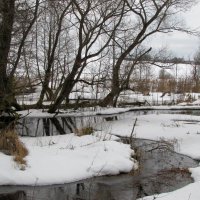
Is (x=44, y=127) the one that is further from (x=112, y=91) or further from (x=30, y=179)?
(x=30, y=179)

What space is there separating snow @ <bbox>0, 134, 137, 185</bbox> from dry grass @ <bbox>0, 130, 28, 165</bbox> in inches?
5.4

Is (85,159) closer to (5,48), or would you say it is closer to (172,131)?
(172,131)

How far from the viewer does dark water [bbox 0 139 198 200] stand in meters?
7.74

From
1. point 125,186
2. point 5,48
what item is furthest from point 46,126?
point 125,186

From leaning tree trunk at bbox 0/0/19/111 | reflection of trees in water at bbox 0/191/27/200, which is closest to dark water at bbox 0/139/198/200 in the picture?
reflection of trees in water at bbox 0/191/27/200

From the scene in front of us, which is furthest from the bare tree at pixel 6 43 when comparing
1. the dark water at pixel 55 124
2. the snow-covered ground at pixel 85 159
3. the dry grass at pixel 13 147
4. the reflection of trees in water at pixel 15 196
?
the reflection of trees in water at pixel 15 196

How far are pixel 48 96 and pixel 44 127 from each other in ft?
19.5

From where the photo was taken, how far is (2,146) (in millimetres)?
9914

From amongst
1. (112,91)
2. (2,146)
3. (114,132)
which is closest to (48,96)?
(112,91)

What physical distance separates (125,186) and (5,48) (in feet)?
27.4

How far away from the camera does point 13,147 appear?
9797 mm

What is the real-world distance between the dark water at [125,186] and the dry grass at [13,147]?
3.38ft

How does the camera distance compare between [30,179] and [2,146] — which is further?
[2,146]

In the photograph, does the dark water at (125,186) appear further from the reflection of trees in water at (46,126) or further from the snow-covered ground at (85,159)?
the reflection of trees in water at (46,126)
